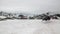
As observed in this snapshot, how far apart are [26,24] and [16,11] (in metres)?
0.25

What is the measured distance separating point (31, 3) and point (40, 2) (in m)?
0.14

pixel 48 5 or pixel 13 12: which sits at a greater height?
pixel 48 5

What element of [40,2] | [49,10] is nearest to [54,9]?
[49,10]

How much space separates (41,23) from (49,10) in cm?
23

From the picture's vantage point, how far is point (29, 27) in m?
1.33

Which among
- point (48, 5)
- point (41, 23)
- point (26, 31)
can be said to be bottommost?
point (26, 31)

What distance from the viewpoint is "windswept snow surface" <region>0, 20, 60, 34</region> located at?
130 centimetres

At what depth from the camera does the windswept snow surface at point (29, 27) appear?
1.30m

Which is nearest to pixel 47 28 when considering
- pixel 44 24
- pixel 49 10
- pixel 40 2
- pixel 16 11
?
pixel 44 24

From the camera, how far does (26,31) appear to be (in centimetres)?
130

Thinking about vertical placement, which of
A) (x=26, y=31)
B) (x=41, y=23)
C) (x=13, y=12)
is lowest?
(x=26, y=31)

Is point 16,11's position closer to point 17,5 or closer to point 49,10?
point 17,5

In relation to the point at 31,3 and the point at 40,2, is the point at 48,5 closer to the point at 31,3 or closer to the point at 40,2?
the point at 40,2

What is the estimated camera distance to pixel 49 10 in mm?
1369
